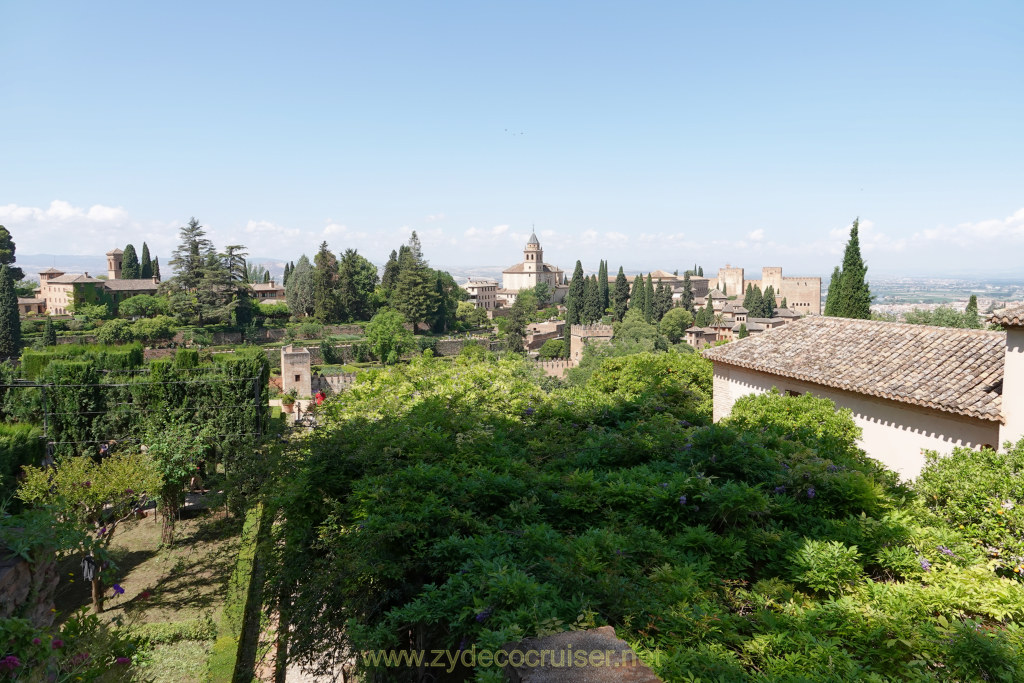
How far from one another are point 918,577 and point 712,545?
131cm

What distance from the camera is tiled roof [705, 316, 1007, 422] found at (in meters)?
9.05

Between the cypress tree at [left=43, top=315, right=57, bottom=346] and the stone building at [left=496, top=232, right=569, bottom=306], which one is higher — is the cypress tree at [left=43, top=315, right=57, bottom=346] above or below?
below

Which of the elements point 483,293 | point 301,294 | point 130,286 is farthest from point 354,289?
point 483,293

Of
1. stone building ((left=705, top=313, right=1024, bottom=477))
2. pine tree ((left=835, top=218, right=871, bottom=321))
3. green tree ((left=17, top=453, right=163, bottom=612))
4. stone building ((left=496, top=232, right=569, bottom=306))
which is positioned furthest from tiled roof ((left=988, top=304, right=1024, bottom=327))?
stone building ((left=496, top=232, right=569, bottom=306))

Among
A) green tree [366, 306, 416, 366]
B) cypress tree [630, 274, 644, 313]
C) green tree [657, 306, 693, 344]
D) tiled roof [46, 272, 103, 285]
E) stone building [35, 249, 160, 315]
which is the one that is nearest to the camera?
green tree [366, 306, 416, 366]

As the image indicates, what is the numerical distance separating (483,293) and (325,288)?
42.8 metres

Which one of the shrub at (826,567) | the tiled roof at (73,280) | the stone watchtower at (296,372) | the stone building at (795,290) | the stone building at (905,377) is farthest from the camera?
the stone building at (795,290)

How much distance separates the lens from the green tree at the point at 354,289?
58906 mm

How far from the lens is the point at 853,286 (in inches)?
914

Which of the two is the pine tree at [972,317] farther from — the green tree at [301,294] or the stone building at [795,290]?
the stone building at [795,290]

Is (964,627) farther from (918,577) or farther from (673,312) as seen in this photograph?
(673,312)

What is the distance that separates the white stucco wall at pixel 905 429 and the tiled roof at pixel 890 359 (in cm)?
25

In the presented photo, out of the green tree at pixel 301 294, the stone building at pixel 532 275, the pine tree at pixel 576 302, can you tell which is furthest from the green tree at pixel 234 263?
the stone building at pixel 532 275

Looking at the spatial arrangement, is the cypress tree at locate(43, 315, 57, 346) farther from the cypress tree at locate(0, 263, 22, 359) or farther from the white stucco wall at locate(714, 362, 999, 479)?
the white stucco wall at locate(714, 362, 999, 479)
